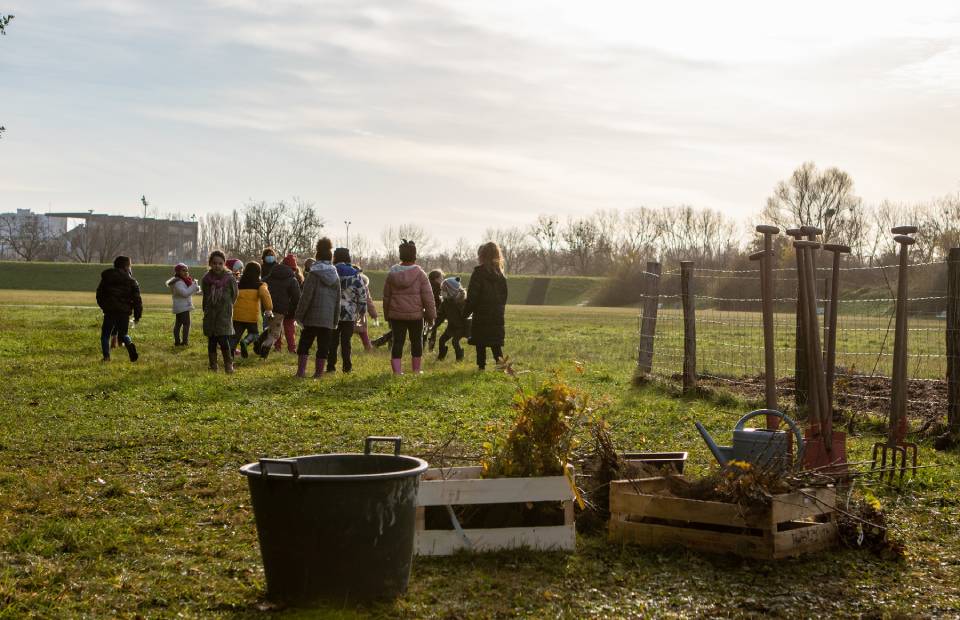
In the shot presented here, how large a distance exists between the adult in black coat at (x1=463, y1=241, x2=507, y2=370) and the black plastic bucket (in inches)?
423

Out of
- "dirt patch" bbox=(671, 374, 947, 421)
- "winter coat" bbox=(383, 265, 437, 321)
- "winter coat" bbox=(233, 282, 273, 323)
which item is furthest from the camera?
"winter coat" bbox=(233, 282, 273, 323)

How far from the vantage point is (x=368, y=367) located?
16156mm

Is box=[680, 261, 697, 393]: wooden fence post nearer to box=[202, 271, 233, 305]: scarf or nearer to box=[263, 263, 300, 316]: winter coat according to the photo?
box=[202, 271, 233, 305]: scarf

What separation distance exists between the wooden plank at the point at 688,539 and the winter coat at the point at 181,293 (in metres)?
15.0

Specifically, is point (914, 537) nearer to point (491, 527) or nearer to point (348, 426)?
point (491, 527)

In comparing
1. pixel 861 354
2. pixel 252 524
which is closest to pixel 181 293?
pixel 861 354

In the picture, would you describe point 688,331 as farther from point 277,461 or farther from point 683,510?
point 277,461

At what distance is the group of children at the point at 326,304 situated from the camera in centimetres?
1467

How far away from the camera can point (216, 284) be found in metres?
15.3

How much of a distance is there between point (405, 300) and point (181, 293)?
21.8ft

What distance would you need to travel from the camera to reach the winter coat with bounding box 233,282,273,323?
1733 cm

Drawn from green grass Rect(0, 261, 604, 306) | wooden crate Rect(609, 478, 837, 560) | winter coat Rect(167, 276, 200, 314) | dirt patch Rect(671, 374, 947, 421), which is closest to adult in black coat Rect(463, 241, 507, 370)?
dirt patch Rect(671, 374, 947, 421)

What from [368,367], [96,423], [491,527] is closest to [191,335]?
[368,367]

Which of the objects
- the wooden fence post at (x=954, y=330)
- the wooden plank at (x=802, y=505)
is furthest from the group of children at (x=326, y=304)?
the wooden plank at (x=802, y=505)
